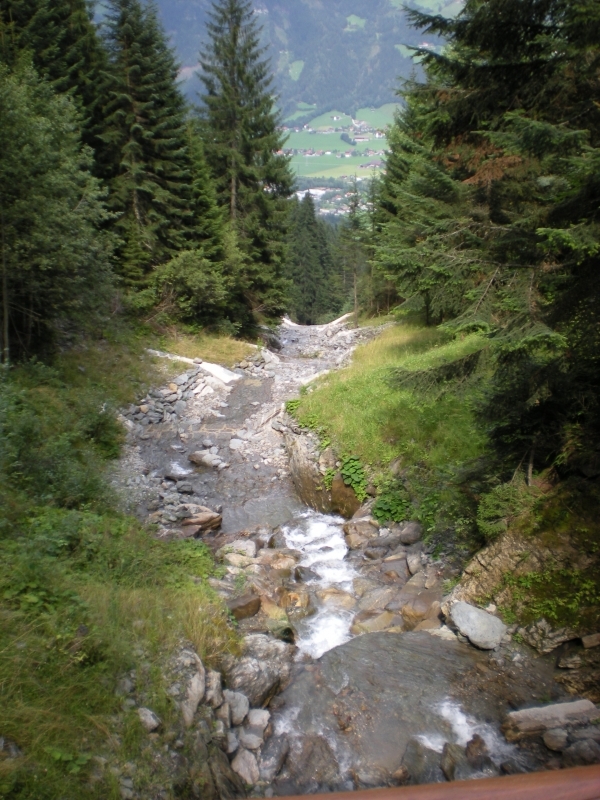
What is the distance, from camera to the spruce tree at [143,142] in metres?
19.2

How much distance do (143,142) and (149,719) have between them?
2227 centimetres

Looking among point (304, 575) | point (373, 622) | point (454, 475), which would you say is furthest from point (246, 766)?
point (454, 475)

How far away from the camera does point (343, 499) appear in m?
10.0

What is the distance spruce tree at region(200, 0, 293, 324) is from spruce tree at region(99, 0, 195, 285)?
3812mm

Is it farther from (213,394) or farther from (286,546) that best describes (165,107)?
(286,546)

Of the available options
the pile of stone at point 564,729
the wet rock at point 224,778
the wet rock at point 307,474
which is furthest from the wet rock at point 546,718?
the wet rock at point 307,474

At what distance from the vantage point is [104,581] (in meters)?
5.35

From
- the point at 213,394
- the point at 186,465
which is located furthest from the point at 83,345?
the point at 186,465

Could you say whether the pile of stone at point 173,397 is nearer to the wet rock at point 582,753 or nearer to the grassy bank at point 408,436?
the grassy bank at point 408,436

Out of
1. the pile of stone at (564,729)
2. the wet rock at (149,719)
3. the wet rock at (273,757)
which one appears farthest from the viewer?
the wet rock at (273,757)

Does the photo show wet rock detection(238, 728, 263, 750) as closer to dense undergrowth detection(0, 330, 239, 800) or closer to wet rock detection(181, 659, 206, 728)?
wet rock detection(181, 659, 206, 728)

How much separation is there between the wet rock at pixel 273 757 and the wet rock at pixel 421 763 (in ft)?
3.72

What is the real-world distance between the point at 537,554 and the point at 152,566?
4.70 meters

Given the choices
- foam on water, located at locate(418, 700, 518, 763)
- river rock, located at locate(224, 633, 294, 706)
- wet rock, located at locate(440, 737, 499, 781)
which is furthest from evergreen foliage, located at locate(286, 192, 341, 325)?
wet rock, located at locate(440, 737, 499, 781)
